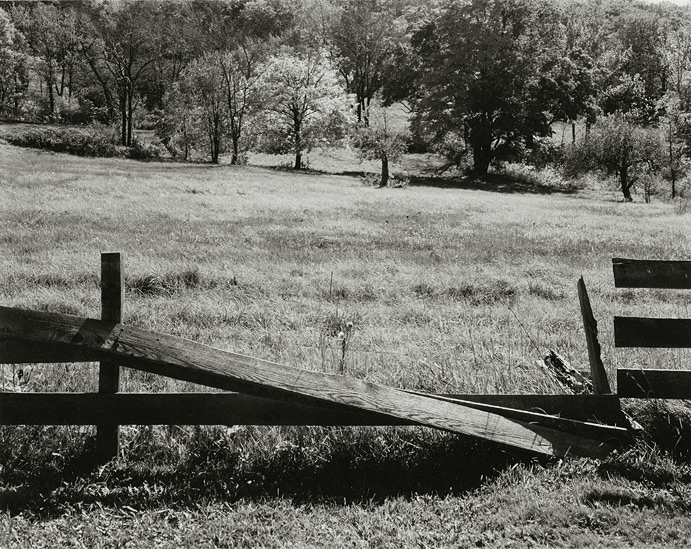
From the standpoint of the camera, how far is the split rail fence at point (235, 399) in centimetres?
414

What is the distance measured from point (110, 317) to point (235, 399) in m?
1.13

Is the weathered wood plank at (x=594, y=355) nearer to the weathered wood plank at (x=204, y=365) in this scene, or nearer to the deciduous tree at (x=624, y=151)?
the weathered wood plank at (x=204, y=365)

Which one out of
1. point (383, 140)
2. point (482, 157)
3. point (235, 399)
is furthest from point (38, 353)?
point (482, 157)

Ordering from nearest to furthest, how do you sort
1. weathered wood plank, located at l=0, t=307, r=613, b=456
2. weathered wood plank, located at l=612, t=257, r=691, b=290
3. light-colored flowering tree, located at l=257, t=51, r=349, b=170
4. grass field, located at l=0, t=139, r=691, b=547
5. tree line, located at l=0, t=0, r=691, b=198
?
grass field, located at l=0, t=139, r=691, b=547, weathered wood plank, located at l=0, t=307, r=613, b=456, weathered wood plank, located at l=612, t=257, r=691, b=290, tree line, located at l=0, t=0, r=691, b=198, light-colored flowering tree, located at l=257, t=51, r=349, b=170

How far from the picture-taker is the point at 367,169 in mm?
55156

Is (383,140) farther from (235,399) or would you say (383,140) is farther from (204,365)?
(204,365)

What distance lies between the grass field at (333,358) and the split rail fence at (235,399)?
0.31 m

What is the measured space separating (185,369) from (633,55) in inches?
3880

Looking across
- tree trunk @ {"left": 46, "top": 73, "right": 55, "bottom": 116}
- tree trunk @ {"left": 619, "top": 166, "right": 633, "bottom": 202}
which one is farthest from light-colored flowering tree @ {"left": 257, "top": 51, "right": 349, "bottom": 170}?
tree trunk @ {"left": 46, "top": 73, "right": 55, "bottom": 116}

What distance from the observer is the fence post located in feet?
14.5

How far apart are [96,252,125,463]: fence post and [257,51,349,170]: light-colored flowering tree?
160 ft

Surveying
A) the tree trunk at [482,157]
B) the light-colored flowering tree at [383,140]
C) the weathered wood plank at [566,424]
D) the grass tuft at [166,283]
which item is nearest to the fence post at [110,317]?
the weathered wood plank at [566,424]

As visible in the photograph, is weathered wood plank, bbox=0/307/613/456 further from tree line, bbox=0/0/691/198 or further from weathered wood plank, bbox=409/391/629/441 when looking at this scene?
tree line, bbox=0/0/691/198

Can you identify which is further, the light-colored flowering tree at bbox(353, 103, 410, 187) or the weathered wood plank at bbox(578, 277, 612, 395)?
the light-colored flowering tree at bbox(353, 103, 410, 187)
